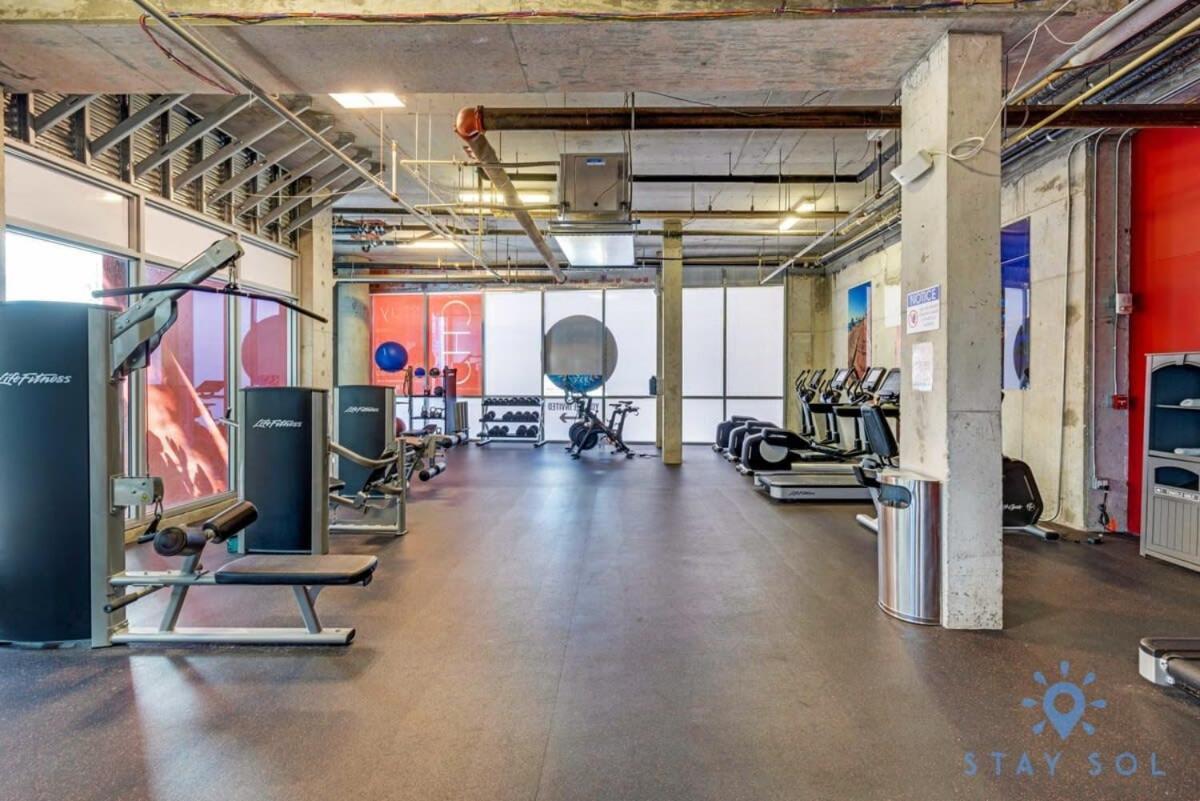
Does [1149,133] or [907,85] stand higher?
[1149,133]

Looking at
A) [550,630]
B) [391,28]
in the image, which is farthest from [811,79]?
[550,630]

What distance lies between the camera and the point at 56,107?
4.11m

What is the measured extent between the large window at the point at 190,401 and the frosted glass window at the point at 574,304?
6923 millimetres

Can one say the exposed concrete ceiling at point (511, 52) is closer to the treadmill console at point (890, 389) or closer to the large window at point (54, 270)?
the large window at point (54, 270)

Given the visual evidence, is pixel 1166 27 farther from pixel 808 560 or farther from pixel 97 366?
pixel 97 366

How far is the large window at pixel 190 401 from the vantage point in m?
5.47

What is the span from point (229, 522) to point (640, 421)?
9990mm

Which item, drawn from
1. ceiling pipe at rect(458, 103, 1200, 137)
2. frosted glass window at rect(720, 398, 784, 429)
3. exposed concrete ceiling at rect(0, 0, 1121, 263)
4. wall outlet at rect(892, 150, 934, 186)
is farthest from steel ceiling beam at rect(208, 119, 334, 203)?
frosted glass window at rect(720, 398, 784, 429)

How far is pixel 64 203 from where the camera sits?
426 cm

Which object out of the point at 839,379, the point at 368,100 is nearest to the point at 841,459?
the point at 839,379

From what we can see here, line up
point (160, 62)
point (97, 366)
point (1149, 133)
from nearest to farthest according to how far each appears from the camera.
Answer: point (97, 366) < point (160, 62) < point (1149, 133)

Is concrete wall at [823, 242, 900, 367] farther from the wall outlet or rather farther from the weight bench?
the weight bench

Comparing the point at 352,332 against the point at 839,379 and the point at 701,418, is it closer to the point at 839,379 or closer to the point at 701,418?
the point at 701,418

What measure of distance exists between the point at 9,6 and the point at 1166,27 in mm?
6643
